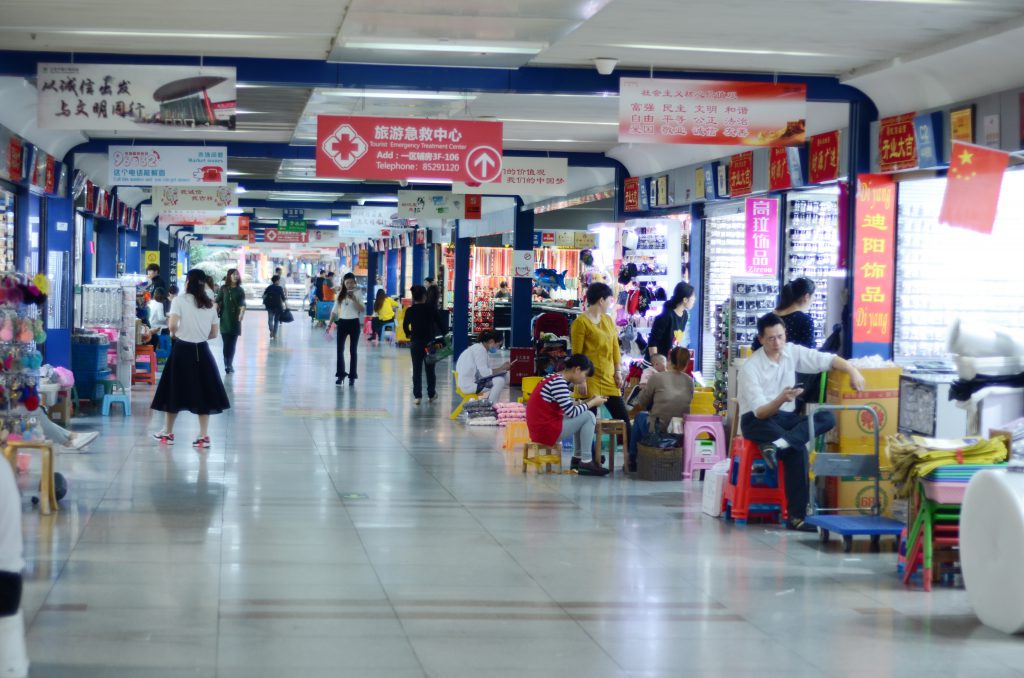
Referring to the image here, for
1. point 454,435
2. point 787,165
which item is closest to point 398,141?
point 454,435

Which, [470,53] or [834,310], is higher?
[470,53]

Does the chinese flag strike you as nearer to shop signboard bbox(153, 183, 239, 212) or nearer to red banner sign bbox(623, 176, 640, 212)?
red banner sign bbox(623, 176, 640, 212)

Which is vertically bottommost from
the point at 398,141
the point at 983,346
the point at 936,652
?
the point at 936,652

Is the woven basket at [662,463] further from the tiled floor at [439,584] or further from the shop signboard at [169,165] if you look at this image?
the shop signboard at [169,165]

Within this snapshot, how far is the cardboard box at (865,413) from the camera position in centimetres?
800

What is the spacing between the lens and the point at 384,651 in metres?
4.99

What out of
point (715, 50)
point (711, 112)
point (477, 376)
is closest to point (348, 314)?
point (477, 376)

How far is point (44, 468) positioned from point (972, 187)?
5.59 meters

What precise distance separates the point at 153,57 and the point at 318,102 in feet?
9.48

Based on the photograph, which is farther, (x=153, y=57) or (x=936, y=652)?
(x=153, y=57)

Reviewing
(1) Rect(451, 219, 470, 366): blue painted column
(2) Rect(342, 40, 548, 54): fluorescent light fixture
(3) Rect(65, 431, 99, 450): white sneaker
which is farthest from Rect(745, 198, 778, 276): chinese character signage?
(1) Rect(451, 219, 470, 366): blue painted column

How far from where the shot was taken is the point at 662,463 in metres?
9.78

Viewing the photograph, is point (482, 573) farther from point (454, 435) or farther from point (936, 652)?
point (454, 435)

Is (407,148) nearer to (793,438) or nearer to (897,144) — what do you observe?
(897,144)
